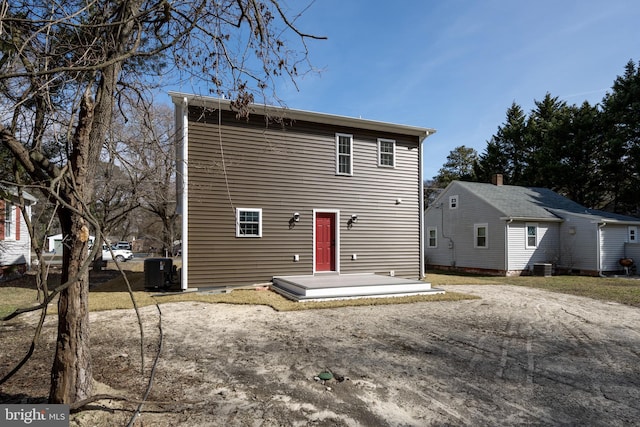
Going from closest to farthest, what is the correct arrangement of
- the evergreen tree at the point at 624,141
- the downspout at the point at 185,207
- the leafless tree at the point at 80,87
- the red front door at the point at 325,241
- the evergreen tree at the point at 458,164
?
1. the leafless tree at the point at 80,87
2. the downspout at the point at 185,207
3. the red front door at the point at 325,241
4. the evergreen tree at the point at 624,141
5. the evergreen tree at the point at 458,164

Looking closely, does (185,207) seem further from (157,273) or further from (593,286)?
(593,286)

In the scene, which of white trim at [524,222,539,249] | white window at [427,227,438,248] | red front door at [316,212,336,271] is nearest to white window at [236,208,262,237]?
red front door at [316,212,336,271]

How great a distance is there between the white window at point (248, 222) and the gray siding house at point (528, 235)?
12.5m

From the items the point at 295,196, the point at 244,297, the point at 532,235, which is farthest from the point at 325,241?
the point at 532,235

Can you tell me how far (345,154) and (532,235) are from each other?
1168 cm

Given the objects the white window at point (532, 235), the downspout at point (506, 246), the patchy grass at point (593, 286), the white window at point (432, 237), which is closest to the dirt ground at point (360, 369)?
the patchy grass at point (593, 286)

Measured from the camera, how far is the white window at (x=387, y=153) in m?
13.2

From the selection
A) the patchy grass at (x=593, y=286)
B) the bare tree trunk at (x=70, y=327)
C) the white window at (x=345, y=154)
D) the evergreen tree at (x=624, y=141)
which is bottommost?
the patchy grass at (x=593, y=286)

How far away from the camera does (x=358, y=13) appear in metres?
4.83

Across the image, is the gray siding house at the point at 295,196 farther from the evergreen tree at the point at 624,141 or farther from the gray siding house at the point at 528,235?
the evergreen tree at the point at 624,141

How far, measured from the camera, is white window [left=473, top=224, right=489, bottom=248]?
18828mm

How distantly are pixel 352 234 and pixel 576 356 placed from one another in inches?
308

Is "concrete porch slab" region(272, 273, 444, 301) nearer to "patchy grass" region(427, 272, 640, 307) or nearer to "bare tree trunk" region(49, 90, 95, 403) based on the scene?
"patchy grass" region(427, 272, 640, 307)

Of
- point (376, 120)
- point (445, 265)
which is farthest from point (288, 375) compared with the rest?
point (445, 265)
